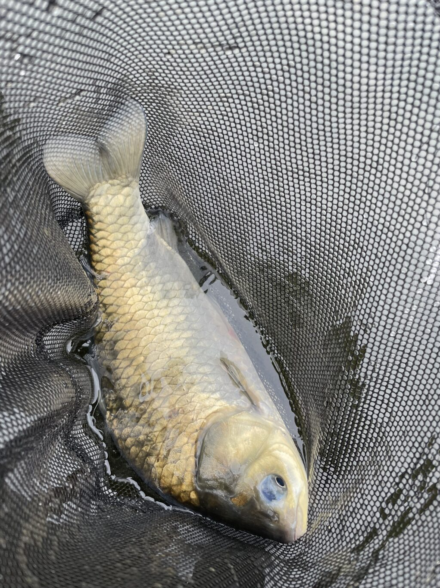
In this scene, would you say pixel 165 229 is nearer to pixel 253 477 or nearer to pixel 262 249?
pixel 262 249

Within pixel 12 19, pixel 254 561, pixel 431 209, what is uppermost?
pixel 12 19

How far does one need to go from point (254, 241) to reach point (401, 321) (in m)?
0.50

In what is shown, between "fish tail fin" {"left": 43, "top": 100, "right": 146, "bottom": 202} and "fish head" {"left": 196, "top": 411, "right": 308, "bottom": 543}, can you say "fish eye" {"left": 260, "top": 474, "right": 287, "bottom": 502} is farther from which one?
"fish tail fin" {"left": 43, "top": 100, "right": 146, "bottom": 202}

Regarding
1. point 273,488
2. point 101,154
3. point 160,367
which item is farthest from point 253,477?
point 101,154

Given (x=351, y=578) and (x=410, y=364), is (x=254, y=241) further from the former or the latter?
(x=351, y=578)

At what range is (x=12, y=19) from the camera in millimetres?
1141

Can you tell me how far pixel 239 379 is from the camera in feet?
5.38

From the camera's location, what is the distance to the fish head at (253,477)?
4.62 ft

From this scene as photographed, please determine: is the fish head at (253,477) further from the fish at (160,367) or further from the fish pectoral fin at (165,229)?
the fish pectoral fin at (165,229)

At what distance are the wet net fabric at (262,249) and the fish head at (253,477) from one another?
87mm

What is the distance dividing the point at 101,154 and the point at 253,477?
103 centimetres

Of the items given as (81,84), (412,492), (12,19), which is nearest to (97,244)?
(81,84)

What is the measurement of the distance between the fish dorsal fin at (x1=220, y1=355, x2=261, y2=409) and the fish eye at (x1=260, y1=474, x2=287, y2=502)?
0.23 meters

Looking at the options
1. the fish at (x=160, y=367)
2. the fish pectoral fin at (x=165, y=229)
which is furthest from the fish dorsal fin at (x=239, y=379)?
the fish pectoral fin at (x=165, y=229)
